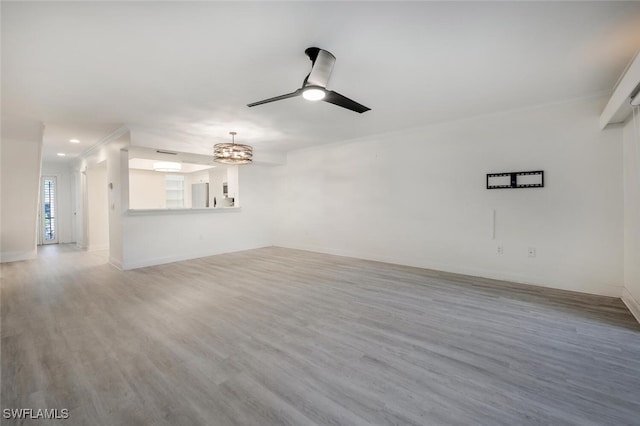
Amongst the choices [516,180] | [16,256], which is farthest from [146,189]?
[516,180]

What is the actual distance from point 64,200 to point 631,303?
13.2 metres

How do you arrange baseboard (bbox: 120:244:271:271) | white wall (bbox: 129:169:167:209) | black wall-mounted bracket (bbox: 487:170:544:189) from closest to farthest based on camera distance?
black wall-mounted bracket (bbox: 487:170:544:189), baseboard (bbox: 120:244:271:271), white wall (bbox: 129:169:167:209)

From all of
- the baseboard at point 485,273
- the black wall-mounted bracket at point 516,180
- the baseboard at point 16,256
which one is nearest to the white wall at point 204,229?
the baseboard at point 485,273

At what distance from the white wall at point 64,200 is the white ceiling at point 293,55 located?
604cm

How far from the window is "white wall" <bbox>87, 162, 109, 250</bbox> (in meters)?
2.55

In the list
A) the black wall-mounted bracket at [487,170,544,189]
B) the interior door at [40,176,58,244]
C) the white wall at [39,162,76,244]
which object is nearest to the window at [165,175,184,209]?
the white wall at [39,162,76,244]

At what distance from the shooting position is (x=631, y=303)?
305 centimetres

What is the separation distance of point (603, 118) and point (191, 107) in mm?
5322

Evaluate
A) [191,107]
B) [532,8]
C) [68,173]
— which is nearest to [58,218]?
[68,173]

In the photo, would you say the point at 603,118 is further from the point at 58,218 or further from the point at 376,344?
the point at 58,218

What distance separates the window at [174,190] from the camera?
995cm

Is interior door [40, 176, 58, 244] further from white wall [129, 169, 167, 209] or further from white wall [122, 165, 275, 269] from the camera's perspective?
white wall [122, 165, 275, 269]

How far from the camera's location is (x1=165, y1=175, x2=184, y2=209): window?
9945mm

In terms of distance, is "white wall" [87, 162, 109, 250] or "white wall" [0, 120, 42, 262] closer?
"white wall" [0, 120, 42, 262]
